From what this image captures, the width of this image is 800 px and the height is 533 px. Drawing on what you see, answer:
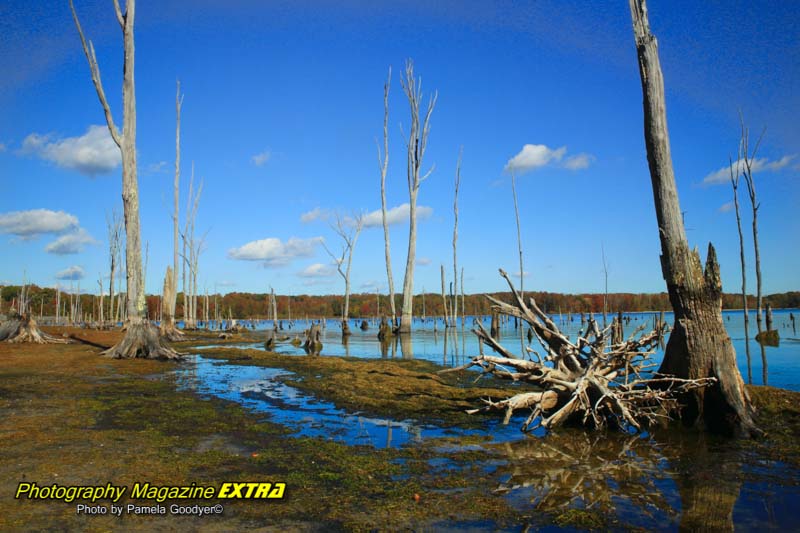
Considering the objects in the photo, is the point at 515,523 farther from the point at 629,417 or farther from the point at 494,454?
the point at 629,417

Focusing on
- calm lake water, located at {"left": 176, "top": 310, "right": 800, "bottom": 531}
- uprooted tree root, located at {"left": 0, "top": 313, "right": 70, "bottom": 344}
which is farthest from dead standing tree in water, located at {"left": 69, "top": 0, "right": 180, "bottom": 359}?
calm lake water, located at {"left": 176, "top": 310, "right": 800, "bottom": 531}

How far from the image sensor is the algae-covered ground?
12.4ft

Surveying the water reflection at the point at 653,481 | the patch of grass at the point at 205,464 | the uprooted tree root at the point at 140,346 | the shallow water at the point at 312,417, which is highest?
the uprooted tree root at the point at 140,346

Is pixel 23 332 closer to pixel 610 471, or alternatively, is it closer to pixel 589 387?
pixel 589 387

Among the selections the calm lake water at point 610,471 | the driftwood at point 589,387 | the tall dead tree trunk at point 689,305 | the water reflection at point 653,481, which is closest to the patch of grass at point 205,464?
the calm lake water at point 610,471

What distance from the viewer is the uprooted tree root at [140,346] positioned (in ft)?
47.0

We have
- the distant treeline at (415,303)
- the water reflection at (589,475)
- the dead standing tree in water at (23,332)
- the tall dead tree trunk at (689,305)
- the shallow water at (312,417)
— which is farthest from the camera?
the distant treeline at (415,303)

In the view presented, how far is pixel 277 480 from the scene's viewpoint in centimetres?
462

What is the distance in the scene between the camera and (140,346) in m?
14.6

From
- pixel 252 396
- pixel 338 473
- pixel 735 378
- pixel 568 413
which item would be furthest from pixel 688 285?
→ pixel 252 396

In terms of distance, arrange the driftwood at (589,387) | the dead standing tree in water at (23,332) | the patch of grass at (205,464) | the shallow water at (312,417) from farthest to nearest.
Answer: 1. the dead standing tree in water at (23,332)
2. the driftwood at (589,387)
3. the shallow water at (312,417)
4. the patch of grass at (205,464)

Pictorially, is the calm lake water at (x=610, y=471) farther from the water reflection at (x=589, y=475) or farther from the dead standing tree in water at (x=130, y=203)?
the dead standing tree in water at (x=130, y=203)

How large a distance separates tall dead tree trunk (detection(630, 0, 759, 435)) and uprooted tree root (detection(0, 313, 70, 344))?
20.6m

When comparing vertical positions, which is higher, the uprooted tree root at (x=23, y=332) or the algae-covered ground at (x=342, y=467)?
the uprooted tree root at (x=23, y=332)
